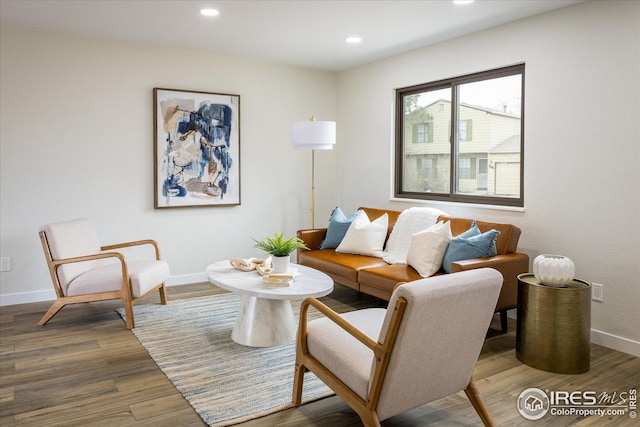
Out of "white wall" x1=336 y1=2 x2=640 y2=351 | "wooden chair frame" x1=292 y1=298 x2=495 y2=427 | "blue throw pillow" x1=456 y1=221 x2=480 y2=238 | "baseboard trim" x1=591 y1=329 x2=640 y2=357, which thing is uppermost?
"white wall" x1=336 y1=2 x2=640 y2=351

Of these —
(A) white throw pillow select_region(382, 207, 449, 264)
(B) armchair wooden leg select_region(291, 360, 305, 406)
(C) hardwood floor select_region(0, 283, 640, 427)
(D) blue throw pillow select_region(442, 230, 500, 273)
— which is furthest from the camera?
(A) white throw pillow select_region(382, 207, 449, 264)

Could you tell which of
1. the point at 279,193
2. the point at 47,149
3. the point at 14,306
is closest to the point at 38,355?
the point at 14,306

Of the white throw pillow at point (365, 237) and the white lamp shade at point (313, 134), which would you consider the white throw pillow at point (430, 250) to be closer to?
the white throw pillow at point (365, 237)

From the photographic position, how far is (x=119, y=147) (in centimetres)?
482

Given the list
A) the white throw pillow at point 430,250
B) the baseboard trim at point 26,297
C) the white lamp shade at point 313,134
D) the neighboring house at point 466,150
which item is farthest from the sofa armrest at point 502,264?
the baseboard trim at point 26,297

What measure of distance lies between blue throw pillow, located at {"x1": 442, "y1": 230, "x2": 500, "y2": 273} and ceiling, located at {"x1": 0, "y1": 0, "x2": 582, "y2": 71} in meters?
1.71

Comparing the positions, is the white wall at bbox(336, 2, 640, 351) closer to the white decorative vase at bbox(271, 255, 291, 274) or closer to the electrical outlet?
the electrical outlet

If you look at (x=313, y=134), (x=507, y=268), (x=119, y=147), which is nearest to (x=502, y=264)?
(x=507, y=268)

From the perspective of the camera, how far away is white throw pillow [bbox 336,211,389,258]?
4.56 m

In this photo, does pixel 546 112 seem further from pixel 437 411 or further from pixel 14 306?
pixel 14 306

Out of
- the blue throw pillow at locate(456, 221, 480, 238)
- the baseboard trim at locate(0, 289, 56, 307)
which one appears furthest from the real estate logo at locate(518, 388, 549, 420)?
the baseboard trim at locate(0, 289, 56, 307)

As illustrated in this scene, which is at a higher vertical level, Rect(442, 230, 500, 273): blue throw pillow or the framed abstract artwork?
the framed abstract artwork

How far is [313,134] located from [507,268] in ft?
7.51

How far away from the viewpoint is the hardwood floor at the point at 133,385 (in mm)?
2422
